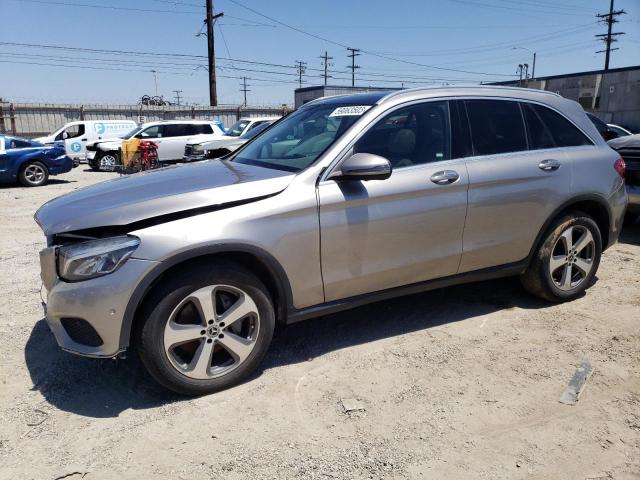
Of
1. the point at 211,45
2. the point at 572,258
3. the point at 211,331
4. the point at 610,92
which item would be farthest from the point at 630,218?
the point at 610,92

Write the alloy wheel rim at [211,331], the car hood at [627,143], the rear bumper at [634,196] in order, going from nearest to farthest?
the alloy wheel rim at [211,331] → the rear bumper at [634,196] → the car hood at [627,143]

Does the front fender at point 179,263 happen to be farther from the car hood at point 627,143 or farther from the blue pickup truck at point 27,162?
the blue pickup truck at point 27,162

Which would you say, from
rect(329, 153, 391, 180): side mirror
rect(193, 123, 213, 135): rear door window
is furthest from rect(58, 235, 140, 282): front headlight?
rect(193, 123, 213, 135): rear door window

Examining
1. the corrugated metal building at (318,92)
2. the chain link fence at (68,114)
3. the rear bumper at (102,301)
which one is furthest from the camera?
the corrugated metal building at (318,92)

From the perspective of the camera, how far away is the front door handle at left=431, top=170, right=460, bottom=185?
358 cm

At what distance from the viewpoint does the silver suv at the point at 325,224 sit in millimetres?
2818

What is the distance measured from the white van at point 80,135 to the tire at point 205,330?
755 inches

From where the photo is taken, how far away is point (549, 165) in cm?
409

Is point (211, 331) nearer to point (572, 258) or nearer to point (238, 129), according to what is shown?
point (572, 258)

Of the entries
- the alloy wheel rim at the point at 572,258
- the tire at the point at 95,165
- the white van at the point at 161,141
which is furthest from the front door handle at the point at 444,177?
the tire at the point at 95,165

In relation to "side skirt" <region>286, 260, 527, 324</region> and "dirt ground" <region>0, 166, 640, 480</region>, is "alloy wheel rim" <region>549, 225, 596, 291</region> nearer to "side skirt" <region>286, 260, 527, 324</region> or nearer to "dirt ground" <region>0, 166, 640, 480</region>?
"dirt ground" <region>0, 166, 640, 480</region>

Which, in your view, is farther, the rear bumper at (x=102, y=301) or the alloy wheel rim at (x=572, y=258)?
the alloy wheel rim at (x=572, y=258)

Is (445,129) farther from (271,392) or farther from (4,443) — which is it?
(4,443)

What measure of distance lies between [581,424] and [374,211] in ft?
5.53
